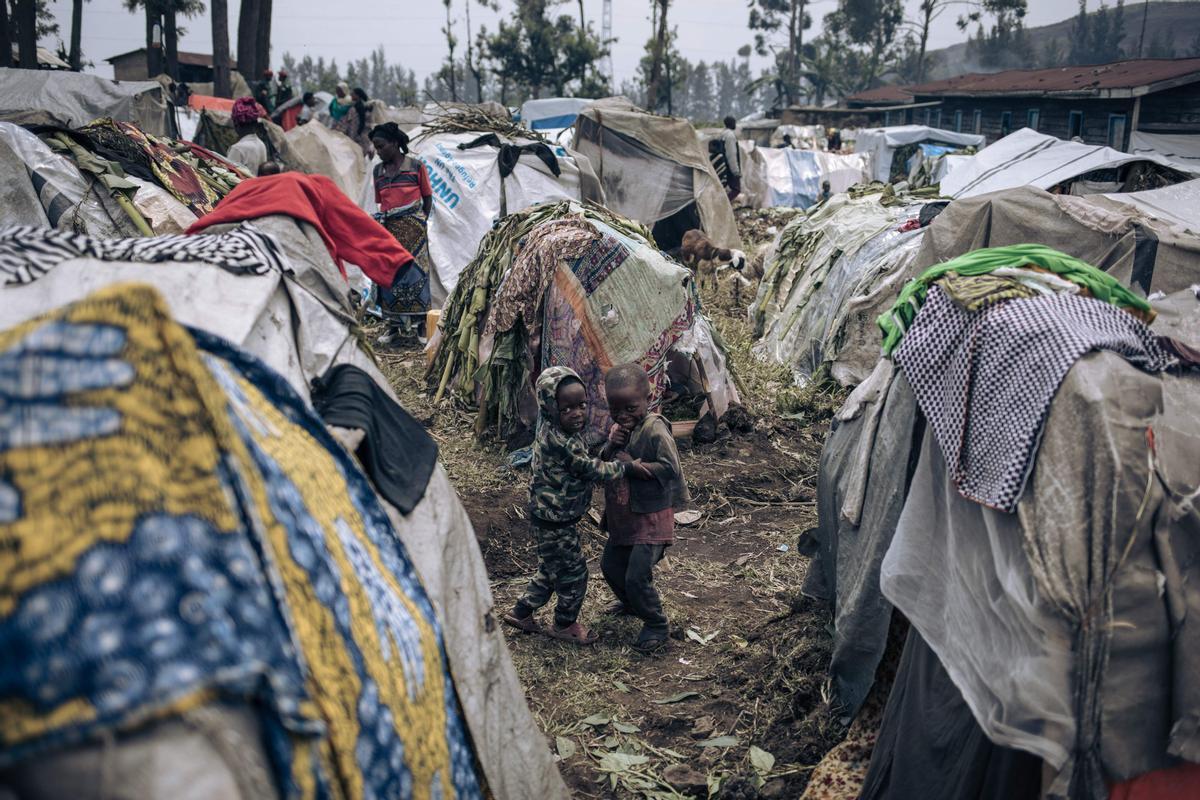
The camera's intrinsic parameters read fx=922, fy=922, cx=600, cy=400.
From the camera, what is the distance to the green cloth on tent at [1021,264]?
2738mm

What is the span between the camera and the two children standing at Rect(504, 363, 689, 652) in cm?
394

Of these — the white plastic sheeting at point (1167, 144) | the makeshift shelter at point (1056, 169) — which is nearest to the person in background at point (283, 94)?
the makeshift shelter at point (1056, 169)

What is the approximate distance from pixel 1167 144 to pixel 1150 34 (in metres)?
71.3

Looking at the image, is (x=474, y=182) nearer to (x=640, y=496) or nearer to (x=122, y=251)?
(x=640, y=496)

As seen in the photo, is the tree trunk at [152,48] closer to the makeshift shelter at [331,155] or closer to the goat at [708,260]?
the makeshift shelter at [331,155]

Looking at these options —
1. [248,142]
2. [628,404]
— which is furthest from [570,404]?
[248,142]

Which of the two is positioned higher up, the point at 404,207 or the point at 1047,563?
the point at 404,207

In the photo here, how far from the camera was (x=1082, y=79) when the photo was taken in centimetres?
2292

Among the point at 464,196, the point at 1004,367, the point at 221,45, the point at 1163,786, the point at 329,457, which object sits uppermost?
the point at 221,45

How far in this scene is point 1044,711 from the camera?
2.20 meters

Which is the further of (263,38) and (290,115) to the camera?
(263,38)

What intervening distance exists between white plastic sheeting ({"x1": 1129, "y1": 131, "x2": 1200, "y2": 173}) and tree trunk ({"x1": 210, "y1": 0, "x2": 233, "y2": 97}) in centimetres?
1901

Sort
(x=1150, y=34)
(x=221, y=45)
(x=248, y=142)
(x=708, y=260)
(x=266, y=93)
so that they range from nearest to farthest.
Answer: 1. (x=248, y=142)
2. (x=708, y=260)
3. (x=266, y=93)
4. (x=221, y=45)
5. (x=1150, y=34)

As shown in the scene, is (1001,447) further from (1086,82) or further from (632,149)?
(1086,82)
